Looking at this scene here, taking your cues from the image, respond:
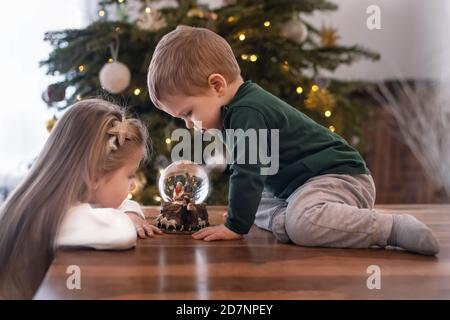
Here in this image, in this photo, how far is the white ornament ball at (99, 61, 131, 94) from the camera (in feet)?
7.04

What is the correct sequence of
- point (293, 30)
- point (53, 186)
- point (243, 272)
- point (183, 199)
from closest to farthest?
1. point (243, 272)
2. point (53, 186)
3. point (183, 199)
4. point (293, 30)

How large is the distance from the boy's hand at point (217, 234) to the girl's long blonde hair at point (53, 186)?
216 millimetres

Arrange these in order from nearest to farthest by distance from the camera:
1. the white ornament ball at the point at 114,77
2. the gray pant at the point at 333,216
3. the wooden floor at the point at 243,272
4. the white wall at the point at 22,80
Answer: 1. the wooden floor at the point at 243,272
2. the gray pant at the point at 333,216
3. the white ornament ball at the point at 114,77
4. the white wall at the point at 22,80

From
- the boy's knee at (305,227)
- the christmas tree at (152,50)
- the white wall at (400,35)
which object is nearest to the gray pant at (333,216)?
the boy's knee at (305,227)

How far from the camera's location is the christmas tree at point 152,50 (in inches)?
88.3

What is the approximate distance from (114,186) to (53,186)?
13 centimetres

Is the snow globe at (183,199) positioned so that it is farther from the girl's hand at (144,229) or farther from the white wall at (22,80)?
the white wall at (22,80)

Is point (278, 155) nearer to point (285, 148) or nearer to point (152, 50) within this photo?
point (285, 148)

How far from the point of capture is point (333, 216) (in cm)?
122

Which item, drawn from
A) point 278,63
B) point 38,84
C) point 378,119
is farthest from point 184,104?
point 378,119

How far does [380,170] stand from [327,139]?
99.0 inches

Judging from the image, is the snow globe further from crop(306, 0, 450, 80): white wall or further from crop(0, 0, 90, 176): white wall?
crop(306, 0, 450, 80): white wall

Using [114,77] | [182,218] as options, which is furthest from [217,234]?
[114,77]

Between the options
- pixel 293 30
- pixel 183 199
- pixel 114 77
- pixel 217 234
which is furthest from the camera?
pixel 293 30
